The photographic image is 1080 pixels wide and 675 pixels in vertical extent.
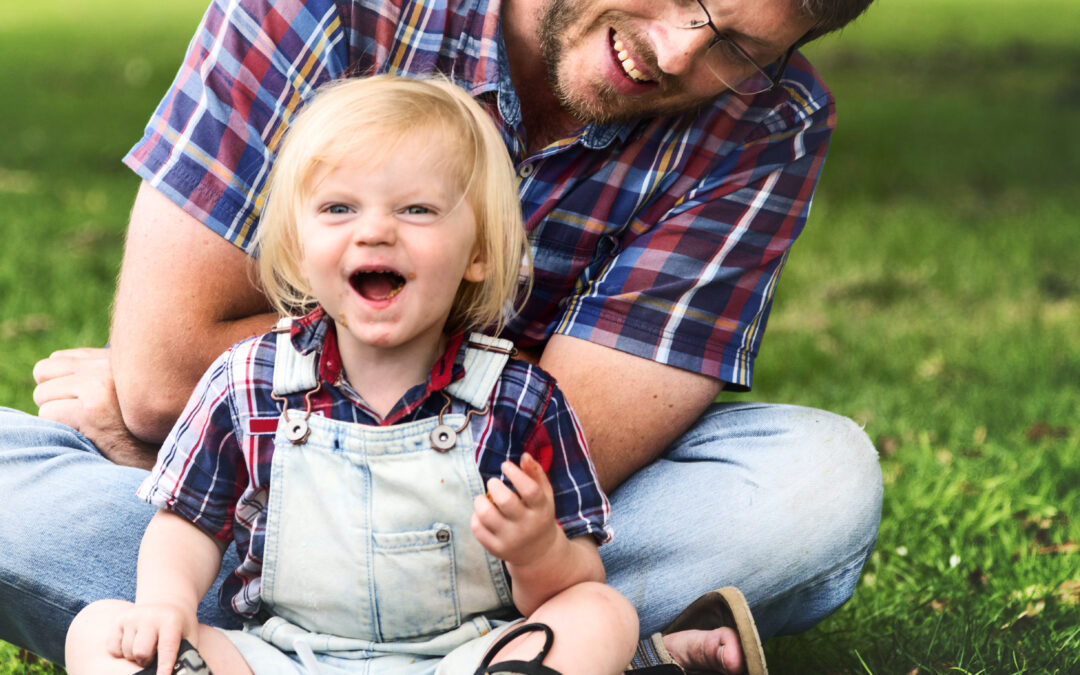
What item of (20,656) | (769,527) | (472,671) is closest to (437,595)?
(472,671)

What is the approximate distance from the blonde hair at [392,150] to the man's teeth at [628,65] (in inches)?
16.1

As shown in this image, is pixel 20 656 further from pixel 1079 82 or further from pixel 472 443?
pixel 1079 82

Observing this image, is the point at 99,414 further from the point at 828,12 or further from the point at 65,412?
the point at 828,12

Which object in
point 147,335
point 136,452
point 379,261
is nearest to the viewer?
point 379,261

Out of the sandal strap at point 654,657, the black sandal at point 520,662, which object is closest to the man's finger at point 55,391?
the black sandal at point 520,662

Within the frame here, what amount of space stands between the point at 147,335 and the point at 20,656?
783mm

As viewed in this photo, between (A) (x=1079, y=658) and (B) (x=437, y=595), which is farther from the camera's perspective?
(A) (x=1079, y=658)

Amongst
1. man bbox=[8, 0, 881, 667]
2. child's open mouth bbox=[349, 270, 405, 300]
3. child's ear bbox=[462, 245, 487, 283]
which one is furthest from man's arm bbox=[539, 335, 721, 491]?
child's open mouth bbox=[349, 270, 405, 300]

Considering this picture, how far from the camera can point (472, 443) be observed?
1830 mm

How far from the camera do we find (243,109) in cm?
217

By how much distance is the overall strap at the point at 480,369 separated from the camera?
1852 millimetres

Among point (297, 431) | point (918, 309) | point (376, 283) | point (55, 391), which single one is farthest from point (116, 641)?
point (918, 309)

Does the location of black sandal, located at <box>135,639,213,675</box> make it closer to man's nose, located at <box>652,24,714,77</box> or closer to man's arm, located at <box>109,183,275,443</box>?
man's arm, located at <box>109,183,275,443</box>

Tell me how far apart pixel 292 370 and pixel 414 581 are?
1.22 feet
